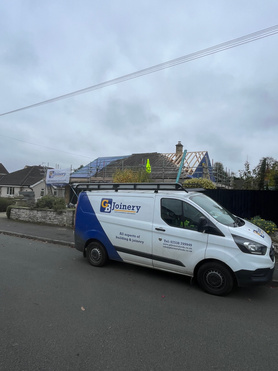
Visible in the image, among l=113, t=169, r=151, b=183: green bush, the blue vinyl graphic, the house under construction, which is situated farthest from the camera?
the house under construction

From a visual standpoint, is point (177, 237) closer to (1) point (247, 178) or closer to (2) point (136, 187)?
(2) point (136, 187)

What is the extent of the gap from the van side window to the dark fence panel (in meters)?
5.32

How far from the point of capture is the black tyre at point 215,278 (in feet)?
13.1

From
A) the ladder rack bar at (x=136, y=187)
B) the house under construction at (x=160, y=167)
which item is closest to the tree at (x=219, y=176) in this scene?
the house under construction at (x=160, y=167)

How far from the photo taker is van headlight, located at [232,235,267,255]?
12.8 feet

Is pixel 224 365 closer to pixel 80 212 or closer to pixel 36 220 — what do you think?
pixel 80 212

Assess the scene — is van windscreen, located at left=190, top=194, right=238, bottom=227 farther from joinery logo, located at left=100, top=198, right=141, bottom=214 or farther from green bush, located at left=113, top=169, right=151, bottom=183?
green bush, located at left=113, top=169, right=151, bottom=183

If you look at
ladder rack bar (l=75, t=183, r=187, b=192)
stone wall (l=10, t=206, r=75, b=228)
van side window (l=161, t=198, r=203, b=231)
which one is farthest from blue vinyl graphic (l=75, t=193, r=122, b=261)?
stone wall (l=10, t=206, r=75, b=228)

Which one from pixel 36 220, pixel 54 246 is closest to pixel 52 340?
pixel 54 246

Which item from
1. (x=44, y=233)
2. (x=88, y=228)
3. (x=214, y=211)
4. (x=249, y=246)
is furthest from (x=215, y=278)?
(x=44, y=233)

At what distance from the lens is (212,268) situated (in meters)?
4.12

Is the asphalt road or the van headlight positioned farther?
the van headlight

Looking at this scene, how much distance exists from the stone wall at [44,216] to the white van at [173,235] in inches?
214

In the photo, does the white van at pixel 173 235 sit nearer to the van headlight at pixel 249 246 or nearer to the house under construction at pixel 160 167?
the van headlight at pixel 249 246
